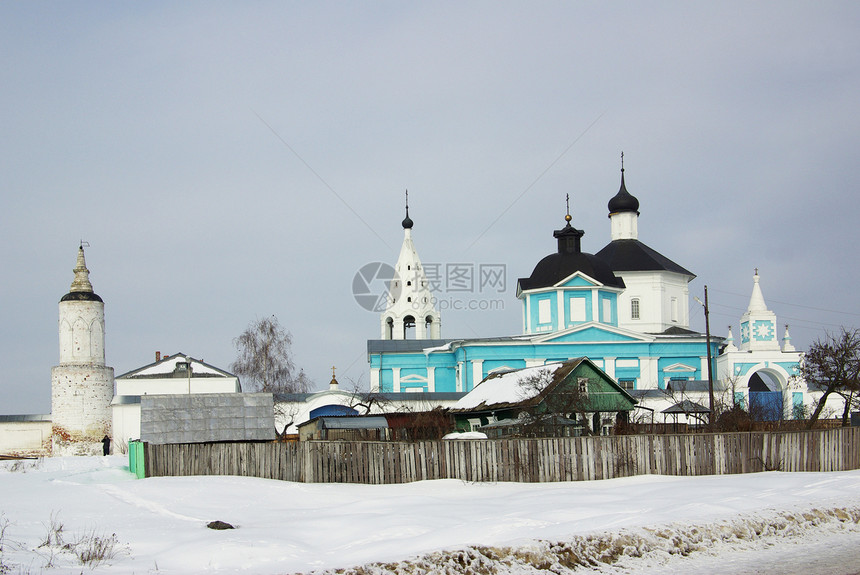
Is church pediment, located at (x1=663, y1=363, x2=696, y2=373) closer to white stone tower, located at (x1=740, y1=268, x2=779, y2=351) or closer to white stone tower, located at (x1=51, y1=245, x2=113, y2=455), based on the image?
white stone tower, located at (x1=740, y1=268, x2=779, y2=351)

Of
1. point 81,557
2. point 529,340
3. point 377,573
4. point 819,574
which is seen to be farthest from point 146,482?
point 529,340

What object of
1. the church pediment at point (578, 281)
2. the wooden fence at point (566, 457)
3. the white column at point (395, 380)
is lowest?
the wooden fence at point (566, 457)

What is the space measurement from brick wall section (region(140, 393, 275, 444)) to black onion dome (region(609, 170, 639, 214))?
3676 cm

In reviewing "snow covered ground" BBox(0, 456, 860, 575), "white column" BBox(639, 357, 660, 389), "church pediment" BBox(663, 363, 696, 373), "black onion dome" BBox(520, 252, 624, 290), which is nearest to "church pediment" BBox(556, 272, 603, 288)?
"black onion dome" BBox(520, 252, 624, 290)

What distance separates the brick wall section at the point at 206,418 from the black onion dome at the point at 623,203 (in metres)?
36.8

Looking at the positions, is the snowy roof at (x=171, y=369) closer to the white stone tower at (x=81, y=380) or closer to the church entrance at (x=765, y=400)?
the white stone tower at (x=81, y=380)

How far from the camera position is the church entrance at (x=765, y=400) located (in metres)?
38.4

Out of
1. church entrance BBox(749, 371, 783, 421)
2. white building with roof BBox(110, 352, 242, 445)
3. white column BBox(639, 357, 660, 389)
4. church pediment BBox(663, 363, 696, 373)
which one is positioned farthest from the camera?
church pediment BBox(663, 363, 696, 373)

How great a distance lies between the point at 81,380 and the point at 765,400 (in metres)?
33.8

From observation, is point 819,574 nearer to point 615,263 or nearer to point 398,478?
point 398,478

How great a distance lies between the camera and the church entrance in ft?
126

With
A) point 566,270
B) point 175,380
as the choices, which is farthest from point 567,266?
point 175,380

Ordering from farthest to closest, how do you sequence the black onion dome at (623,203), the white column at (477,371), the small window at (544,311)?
the black onion dome at (623,203), the small window at (544,311), the white column at (477,371)

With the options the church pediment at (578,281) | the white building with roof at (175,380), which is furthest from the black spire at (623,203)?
the white building with roof at (175,380)
